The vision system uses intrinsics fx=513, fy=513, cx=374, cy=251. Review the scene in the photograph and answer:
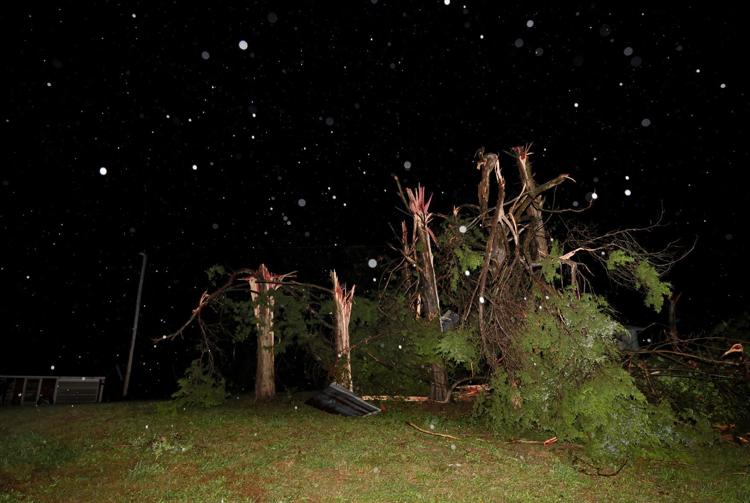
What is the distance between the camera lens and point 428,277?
961 cm

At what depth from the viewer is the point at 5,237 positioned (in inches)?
1105

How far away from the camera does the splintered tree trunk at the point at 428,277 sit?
9477 millimetres

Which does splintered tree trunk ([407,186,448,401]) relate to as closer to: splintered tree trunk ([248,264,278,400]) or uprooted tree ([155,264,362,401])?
uprooted tree ([155,264,362,401])

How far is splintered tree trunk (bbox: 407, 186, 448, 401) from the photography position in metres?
9.48

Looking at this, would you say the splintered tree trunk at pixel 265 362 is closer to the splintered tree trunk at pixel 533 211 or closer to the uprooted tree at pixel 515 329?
the uprooted tree at pixel 515 329

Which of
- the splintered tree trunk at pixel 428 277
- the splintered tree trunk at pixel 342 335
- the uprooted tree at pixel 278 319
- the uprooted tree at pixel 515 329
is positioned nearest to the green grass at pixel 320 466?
the uprooted tree at pixel 515 329

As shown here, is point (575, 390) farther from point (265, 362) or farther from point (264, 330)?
point (265, 362)

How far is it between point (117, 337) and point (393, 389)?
26.6 metres

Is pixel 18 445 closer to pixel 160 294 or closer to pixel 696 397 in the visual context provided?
pixel 696 397

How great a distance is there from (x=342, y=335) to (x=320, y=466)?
4.69 m

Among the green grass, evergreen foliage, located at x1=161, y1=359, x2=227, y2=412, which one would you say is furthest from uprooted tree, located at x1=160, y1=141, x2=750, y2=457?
the green grass

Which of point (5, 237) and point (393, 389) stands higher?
point (5, 237)

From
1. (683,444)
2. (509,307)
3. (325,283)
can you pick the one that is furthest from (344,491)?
(325,283)

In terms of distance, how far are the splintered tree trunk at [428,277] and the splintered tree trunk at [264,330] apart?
311 cm
